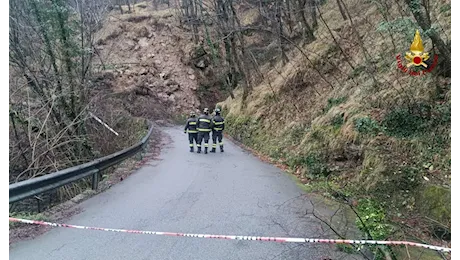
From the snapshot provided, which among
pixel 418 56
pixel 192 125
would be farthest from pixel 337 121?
pixel 192 125

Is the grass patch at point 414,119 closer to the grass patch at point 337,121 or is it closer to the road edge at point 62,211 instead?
the grass patch at point 337,121

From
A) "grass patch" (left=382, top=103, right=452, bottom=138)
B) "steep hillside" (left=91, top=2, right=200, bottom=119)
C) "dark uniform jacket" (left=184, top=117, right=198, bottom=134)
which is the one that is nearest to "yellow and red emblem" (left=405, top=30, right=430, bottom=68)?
"grass patch" (left=382, top=103, right=452, bottom=138)

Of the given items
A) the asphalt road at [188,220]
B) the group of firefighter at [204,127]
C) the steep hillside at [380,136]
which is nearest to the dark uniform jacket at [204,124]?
the group of firefighter at [204,127]

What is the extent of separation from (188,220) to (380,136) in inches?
211

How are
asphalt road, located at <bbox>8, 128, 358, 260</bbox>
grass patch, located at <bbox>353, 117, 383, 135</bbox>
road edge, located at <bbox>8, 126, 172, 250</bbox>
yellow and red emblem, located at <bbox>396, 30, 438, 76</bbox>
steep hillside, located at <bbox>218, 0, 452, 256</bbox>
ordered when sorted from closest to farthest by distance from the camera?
asphalt road, located at <bbox>8, 128, 358, 260</bbox> < road edge, located at <bbox>8, 126, 172, 250</bbox> < steep hillside, located at <bbox>218, 0, 452, 256</bbox> < yellow and red emblem, located at <bbox>396, 30, 438, 76</bbox> < grass patch, located at <bbox>353, 117, 383, 135</bbox>

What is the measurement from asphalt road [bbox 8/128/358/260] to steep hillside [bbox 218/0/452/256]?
114 cm

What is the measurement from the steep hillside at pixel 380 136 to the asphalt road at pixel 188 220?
114 centimetres

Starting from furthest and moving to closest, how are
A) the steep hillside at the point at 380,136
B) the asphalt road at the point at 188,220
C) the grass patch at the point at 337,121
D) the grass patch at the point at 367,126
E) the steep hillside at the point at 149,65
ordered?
the steep hillside at the point at 149,65 → the grass patch at the point at 337,121 → the grass patch at the point at 367,126 → the steep hillside at the point at 380,136 → the asphalt road at the point at 188,220

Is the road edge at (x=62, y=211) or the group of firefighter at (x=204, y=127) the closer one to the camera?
the road edge at (x=62, y=211)

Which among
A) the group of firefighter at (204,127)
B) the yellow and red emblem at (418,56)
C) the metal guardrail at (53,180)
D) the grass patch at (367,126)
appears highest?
the yellow and red emblem at (418,56)

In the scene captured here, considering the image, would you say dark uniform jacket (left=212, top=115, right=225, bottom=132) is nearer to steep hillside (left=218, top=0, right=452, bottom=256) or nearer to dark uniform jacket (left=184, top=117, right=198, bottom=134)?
dark uniform jacket (left=184, top=117, right=198, bottom=134)

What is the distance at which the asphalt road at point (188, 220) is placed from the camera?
4562 mm

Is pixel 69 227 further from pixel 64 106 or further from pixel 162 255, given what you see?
pixel 64 106

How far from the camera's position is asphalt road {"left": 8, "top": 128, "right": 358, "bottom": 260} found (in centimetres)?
456
